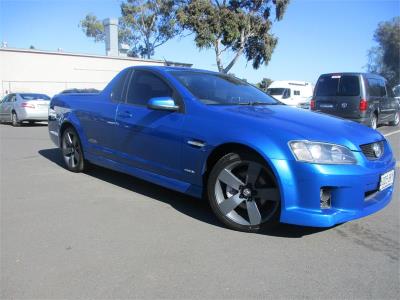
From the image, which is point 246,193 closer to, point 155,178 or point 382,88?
point 155,178

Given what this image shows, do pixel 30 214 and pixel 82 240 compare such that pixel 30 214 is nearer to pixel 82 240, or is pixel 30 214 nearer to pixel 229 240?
pixel 82 240

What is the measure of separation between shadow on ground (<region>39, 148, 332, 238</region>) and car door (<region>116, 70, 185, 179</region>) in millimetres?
464

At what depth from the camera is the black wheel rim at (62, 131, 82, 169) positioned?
253 inches

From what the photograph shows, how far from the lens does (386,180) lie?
3.99m

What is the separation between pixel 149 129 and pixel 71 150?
7.64ft

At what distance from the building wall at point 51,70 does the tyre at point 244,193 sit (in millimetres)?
24329

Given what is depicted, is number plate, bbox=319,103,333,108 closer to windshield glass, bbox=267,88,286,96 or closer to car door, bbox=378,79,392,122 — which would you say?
car door, bbox=378,79,392,122

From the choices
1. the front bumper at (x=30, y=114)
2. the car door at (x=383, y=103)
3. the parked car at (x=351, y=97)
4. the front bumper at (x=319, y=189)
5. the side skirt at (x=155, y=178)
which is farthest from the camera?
the front bumper at (x=30, y=114)

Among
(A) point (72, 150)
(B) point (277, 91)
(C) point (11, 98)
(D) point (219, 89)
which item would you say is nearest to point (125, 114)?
(D) point (219, 89)

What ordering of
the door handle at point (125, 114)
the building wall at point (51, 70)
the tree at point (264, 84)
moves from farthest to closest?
1. the tree at point (264, 84)
2. the building wall at point (51, 70)
3. the door handle at point (125, 114)

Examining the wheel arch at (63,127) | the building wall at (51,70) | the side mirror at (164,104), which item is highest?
the building wall at (51,70)

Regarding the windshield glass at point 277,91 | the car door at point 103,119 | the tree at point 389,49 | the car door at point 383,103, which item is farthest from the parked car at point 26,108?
the tree at point 389,49

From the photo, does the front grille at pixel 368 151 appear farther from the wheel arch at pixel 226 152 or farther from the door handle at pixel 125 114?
the door handle at pixel 125 114

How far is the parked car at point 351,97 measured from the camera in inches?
496
